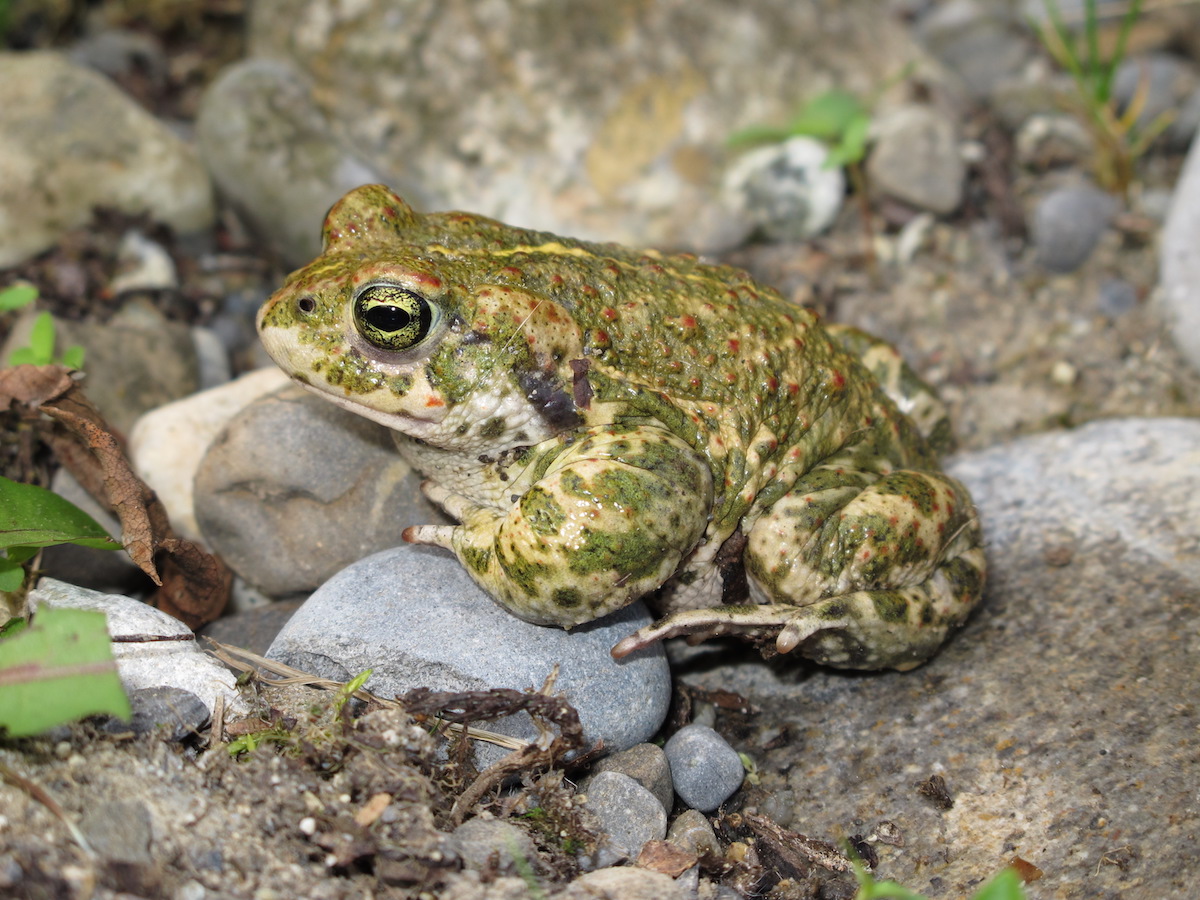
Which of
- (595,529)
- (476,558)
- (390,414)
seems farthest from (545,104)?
(595,529)

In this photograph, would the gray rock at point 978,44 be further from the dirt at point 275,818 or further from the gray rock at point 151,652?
the gray rock at point 151,652

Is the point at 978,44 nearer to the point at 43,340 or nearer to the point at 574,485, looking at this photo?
the point at 574,485

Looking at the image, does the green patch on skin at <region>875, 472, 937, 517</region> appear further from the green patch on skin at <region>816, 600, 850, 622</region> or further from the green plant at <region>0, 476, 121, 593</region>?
the green plant at <region>0, 476, 121, 593</region>

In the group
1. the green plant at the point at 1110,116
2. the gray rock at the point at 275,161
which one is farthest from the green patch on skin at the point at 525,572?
the green plant at the point at 1110,116

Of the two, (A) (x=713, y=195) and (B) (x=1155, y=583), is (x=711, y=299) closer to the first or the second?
(B) (x=1155, y=583)

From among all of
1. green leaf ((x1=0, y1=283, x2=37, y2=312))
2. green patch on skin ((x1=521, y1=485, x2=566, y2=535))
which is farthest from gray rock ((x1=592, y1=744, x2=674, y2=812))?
green leaf ((x1=0, y1=283, x2=37, y2=312))

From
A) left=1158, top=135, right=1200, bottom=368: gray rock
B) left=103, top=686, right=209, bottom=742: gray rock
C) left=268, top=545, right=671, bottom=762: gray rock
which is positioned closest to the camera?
left=103, top=686, right=209, bottom=742: gray rock

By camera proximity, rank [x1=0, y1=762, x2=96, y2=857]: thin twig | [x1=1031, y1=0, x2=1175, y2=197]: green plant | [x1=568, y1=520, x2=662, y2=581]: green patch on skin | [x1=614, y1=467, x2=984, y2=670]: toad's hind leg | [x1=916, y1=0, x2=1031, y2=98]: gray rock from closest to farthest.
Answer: [x1=0, y1=762, x2=96, y2=857]: thin twig < [x1=568, y1=520, x2=662, y2=581]: green patch on skin < [x1=614, y1=467, x2=984, y2=670]: toad's hind leg < [x1=1031, y1=0, x2=1175, y2=197]: green plant < [x1=916, y1=0, x2=1031, y2=98]: gray rock
